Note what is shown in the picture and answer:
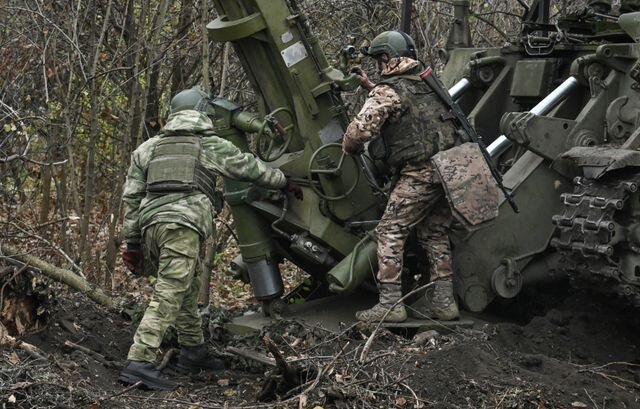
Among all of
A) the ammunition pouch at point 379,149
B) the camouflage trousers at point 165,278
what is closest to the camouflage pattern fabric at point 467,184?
the ammunition pouch at point 379,149

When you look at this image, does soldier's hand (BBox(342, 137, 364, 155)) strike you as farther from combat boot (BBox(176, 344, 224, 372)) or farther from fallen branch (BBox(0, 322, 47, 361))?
fallen branch (BBox(0, 322, 47, 361))

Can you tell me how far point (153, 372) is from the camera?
7344 mm

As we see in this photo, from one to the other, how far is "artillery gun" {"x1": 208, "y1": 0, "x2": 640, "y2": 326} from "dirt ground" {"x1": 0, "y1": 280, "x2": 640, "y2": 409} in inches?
18.2

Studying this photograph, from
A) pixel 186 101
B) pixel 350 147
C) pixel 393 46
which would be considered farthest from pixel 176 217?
pixel 393 46

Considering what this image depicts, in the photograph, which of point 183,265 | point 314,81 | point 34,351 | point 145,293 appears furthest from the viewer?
point 145,293

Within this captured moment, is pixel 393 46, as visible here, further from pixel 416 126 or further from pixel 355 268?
pixel 355 268

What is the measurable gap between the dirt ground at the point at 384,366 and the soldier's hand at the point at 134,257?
64 centimetres

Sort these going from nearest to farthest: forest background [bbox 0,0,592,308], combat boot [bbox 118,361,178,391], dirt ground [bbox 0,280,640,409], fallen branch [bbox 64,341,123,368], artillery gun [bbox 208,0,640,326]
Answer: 1. dirt ground [bbox 0,280,640,409]
2. combat boot [bbox 118,361,178,391]
3. fallen branch [bbox 64,341,123,368]
4. artillery gun [bbox 208,0,640,326]
5. forest background [bbox 0,0,592,308]

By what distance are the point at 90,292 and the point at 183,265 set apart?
5.85ft

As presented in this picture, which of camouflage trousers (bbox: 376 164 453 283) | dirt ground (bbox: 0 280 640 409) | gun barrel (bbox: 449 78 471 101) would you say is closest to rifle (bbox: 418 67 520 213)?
camouflage trousers (bbox: 376 164 453 283)

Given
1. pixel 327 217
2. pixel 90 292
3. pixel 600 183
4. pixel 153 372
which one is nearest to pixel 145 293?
pixel 90 292

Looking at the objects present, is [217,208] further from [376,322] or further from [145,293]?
[145,293]

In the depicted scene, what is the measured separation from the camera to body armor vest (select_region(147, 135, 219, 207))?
7.57 meters

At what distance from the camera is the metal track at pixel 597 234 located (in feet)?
24.8
